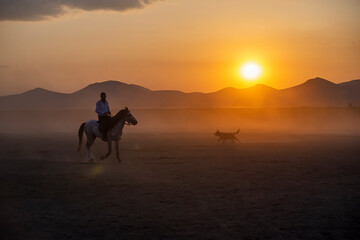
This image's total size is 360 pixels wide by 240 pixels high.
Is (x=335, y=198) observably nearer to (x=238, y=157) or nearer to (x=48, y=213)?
(x=48, y=213)

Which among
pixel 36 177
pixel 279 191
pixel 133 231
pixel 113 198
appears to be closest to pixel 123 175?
pixel 36 177

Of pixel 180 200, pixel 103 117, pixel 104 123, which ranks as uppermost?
pixel 103 117

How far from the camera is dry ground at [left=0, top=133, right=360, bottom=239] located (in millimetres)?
7855

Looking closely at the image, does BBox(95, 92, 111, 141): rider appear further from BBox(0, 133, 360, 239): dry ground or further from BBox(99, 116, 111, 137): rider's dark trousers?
BBox(0, 133, 360, 239): dry ground

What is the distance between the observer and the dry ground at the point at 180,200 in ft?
25.8

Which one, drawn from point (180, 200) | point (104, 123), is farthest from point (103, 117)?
point (180, 200)

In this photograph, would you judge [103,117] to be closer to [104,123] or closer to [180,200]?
[104,123]

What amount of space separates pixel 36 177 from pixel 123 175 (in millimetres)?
2546

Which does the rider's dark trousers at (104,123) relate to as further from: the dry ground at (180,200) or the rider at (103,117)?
the dry ground at (180,200)

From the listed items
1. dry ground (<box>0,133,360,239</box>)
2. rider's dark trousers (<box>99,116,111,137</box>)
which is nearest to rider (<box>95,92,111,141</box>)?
rider's dark trousers (<box>99,116,111,137</box>)

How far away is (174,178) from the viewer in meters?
13.5

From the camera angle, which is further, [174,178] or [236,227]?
[174,178]

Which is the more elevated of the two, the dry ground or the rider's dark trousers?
the rider's dark trousers

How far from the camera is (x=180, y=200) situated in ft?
33.7
